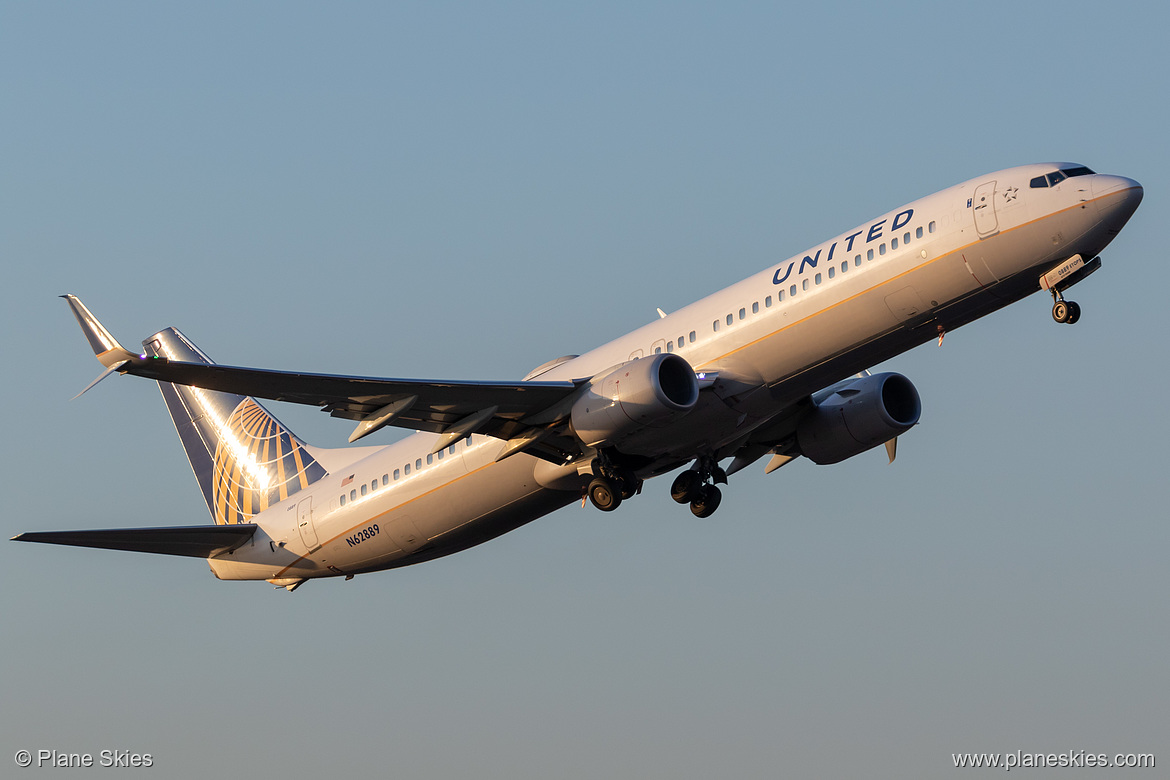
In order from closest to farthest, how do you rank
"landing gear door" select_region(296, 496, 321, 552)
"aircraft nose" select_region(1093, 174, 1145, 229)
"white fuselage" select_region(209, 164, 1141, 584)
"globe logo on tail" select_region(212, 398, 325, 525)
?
"aircraft nose" select_region(1093, 174, 1145, 229), "white fuselage" select_region(209, 164, 1141, 584), "landing gear door" select_region(296, 496, 321, 552), "globe logo on tail" select_region(212, 398, 325, 525)

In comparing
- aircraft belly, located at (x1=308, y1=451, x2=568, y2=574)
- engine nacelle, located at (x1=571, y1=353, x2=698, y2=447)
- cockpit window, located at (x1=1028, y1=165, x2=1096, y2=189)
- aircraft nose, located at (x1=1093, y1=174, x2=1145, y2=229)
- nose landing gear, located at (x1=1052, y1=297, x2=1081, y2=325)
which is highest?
cockpit window, located at (x1=1028, y1=165, x2=1096, y2=189)

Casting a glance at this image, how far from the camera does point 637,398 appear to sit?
96.4ft

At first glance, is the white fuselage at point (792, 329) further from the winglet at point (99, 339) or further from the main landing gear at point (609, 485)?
the winglet at point (99, 339)

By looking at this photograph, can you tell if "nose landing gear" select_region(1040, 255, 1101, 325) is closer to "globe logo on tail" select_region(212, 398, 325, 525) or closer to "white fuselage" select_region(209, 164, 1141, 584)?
"white fuselage" select_region(209, 164, 1141, 584)

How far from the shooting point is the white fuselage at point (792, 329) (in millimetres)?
28109

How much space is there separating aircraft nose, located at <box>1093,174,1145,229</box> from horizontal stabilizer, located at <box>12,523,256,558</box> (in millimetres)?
24072

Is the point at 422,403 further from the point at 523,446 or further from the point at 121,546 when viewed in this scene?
the point at 121,546

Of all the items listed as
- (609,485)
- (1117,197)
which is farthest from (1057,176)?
(609,485)

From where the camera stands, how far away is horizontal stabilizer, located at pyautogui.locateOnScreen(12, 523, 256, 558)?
108 ft

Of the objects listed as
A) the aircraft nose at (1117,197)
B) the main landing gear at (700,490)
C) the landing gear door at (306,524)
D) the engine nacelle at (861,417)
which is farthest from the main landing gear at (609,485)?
the aircraft nose at (1117,197)

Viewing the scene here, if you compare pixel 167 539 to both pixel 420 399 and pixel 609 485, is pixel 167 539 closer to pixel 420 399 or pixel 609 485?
pixel 420 399

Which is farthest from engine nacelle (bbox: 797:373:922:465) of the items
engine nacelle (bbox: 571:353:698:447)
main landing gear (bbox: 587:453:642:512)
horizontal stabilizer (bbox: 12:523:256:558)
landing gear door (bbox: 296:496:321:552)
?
horizontal stabilizer (bbox: 12:523:256:558)

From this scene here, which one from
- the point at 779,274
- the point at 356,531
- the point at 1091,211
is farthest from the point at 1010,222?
the point at 356,531

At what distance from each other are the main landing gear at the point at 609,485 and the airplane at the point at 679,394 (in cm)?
5
